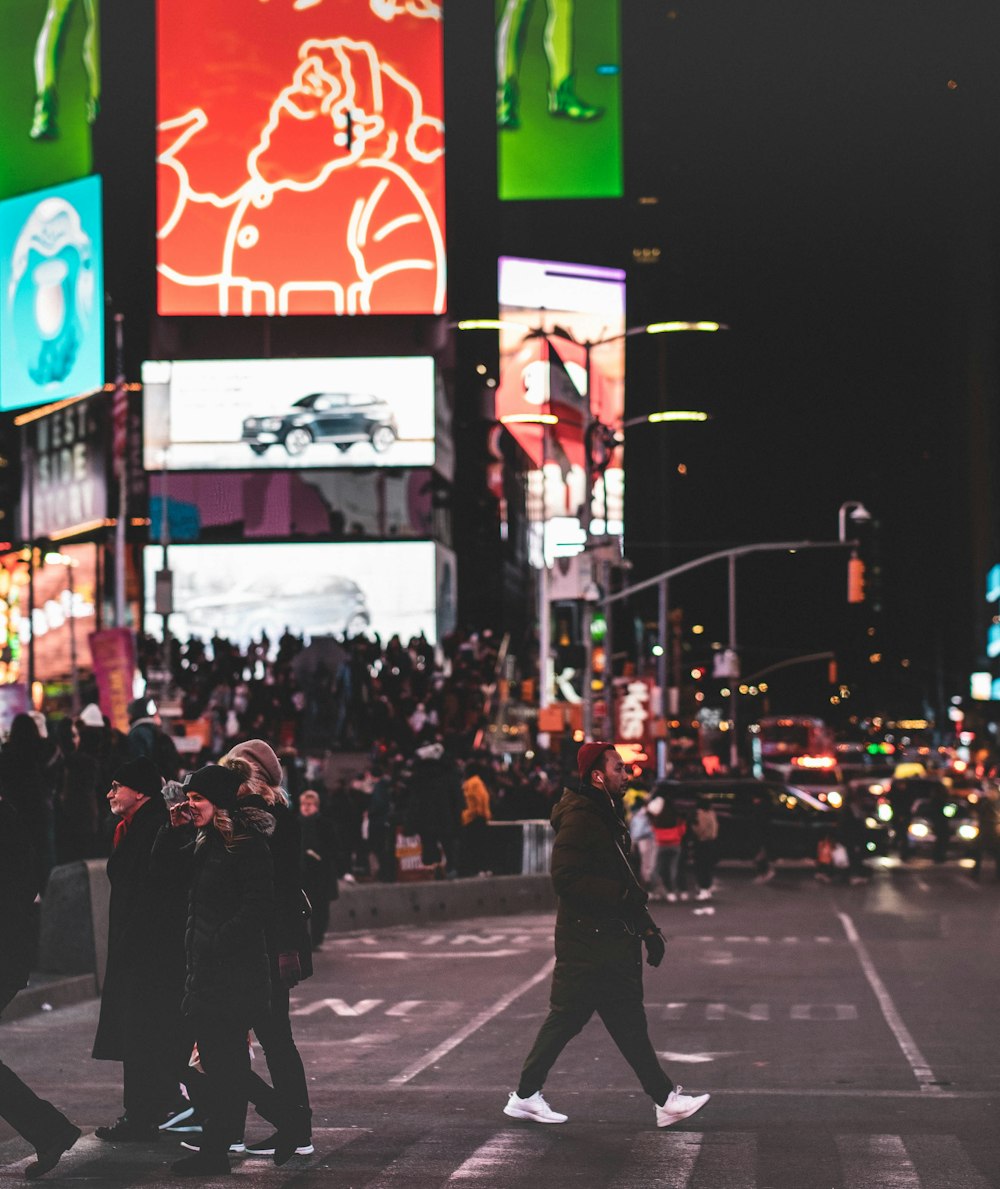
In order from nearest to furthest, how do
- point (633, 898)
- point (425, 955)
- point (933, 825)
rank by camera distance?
point (633, 898), point (425, 955), point (933, 825)

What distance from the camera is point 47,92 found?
7294 centimetres

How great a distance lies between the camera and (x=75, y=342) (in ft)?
222

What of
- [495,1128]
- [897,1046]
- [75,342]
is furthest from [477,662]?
[495,1128]

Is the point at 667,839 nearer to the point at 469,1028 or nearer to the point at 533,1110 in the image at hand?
the point at 469,1028

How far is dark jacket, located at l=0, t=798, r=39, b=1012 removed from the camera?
28.7 feet

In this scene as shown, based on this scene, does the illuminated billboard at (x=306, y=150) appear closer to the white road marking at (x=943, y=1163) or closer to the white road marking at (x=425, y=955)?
the white road marking at (x=425, y=955)

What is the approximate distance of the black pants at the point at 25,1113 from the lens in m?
8.77

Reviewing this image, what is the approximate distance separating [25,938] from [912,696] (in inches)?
7198

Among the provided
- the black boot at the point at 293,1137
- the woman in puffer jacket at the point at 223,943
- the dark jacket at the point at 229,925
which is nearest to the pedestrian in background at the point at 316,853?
the black boot at the point at 293,1137

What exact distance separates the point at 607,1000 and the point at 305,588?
59.5m

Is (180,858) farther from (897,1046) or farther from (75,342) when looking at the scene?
(75,342)

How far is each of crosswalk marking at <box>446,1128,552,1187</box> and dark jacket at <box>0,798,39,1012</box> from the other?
6.43 ft

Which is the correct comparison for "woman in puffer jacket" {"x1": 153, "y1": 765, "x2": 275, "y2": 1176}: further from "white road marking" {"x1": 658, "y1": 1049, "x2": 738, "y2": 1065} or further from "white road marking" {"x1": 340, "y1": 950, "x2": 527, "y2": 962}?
"white road marking" {"x1": 340, "y1": 950, "x2": 527, "y2": 962}

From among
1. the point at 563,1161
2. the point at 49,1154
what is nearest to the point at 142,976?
the point at 49,1154
